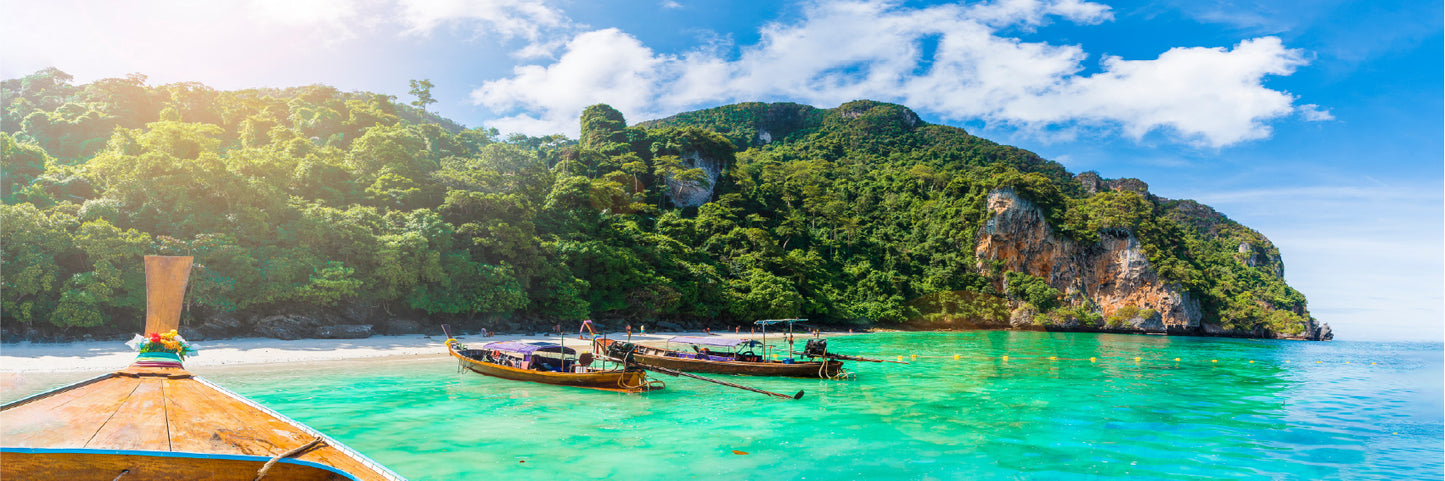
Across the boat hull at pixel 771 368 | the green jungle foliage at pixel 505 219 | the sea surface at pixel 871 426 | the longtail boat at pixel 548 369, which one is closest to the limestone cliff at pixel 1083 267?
the green jungle foliage at pixel 505 219

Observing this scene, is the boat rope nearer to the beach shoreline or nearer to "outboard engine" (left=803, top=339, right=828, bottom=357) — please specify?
the beach shoreline

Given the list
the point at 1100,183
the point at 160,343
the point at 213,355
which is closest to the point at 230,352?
the point at 213,355

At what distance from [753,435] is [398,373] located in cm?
1337

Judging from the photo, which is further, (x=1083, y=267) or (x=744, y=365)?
(x=1083, y=267)

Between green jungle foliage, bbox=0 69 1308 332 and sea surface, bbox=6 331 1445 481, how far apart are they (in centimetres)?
704

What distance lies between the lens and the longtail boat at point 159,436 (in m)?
3.54

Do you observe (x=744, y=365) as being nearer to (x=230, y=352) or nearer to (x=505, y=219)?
(x=230, y=352)

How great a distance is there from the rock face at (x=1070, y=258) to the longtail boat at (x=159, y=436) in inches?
2637

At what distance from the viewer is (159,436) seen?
12.6ft

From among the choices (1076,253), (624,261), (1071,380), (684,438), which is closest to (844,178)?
(1076,253)

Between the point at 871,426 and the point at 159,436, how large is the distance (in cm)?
1235

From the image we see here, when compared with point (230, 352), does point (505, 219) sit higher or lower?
higher

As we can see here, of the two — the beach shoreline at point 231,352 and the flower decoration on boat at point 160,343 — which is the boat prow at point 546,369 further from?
the flower decoration on boat at point 160,343

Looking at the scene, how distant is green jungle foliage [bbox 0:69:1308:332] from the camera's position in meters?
22.6
